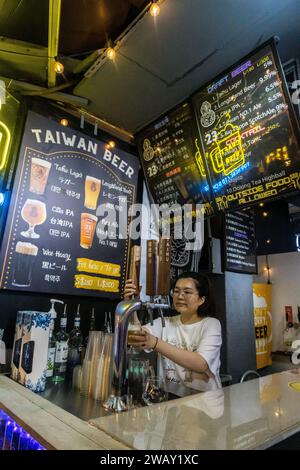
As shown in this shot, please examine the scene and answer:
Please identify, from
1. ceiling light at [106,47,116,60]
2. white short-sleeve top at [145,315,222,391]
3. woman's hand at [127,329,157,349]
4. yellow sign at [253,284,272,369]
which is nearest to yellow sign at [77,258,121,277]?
white short-sleeve top at [145,315,222,391]

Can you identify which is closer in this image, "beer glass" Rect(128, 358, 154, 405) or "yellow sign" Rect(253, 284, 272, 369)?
"beer glass" Rect(128, 358, 154, 405)

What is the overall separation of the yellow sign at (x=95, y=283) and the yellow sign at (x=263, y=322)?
3.58 metres

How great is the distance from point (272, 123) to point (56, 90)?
1.64 metres

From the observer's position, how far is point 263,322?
5398mm

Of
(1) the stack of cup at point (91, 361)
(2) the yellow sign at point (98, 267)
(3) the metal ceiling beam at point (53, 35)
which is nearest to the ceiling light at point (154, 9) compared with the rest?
(3) the metal ceiling beam at point (53, 35)

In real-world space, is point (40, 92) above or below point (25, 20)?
below

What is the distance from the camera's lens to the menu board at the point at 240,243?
3.10m

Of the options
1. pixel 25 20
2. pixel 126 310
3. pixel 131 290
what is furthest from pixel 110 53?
pixel 126 310

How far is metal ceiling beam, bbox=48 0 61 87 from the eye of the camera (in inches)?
61.0

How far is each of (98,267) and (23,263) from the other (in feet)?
2.03

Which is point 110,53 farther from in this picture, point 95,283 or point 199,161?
point 95,283

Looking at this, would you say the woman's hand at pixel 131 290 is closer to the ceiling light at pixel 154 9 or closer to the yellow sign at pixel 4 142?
the yellow sign at pixel 4 142

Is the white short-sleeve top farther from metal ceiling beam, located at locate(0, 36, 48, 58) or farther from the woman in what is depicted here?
metal ceiling beam, located at locate(0, 36, 48, 58)

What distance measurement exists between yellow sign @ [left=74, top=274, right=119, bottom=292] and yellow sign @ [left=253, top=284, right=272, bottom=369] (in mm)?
3576
